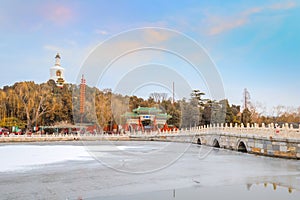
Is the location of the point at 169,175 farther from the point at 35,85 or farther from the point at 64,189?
the point at 35,85

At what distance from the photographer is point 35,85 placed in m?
45.4

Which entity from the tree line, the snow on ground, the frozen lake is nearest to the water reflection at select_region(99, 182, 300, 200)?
the frozen lake

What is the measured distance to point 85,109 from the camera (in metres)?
43.1

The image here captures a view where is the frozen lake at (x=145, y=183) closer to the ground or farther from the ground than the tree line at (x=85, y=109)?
closer to the ground

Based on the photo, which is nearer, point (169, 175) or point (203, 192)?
point (203, 192)

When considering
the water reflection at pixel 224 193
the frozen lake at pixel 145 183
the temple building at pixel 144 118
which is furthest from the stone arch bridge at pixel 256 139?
the temple building at pixel 144 118

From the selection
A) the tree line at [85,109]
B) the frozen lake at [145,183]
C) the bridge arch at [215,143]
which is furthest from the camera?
the tree line at [85,109]

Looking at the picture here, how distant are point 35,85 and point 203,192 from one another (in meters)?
42.3

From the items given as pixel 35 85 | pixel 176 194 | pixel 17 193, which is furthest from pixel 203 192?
pixel 35 85

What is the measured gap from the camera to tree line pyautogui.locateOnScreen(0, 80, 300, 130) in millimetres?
41156

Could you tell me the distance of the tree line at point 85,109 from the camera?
135ft

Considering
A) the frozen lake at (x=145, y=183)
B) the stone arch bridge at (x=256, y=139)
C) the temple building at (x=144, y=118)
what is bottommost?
the frozen lake at (x=145, y=183)

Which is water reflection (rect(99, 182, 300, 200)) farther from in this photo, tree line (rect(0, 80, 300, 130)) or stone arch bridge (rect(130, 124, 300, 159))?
tree line (rect(0, 80, 300, 130))

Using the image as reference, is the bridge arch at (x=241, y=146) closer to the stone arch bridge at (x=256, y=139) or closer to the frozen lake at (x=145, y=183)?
the stone arch bridge at (x=256, y=139)
